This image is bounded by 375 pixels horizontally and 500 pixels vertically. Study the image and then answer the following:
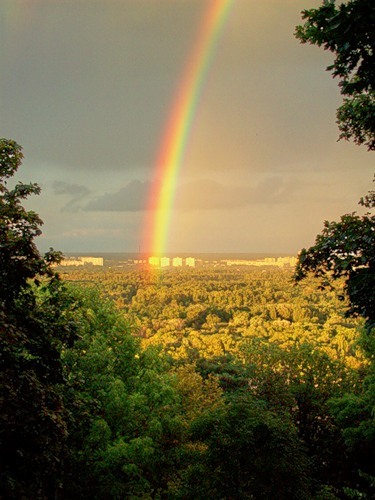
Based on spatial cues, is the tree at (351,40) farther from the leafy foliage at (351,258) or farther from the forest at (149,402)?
the leafy foliage at (351,258)

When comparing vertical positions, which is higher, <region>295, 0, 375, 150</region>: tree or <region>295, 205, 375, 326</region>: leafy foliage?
<region>295, 0, 375, 150</region>: tree

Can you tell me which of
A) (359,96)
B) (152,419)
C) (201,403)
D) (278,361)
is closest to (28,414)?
(152,419)

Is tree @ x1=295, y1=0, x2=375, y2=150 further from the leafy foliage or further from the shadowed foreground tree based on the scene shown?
the leafy foliage

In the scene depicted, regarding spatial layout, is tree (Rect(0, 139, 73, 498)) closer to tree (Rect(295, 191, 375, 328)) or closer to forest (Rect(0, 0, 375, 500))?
forest (Rect(0, 0, 375, 500))

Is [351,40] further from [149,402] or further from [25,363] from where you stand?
[149,402]

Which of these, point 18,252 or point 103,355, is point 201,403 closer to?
point 103,355

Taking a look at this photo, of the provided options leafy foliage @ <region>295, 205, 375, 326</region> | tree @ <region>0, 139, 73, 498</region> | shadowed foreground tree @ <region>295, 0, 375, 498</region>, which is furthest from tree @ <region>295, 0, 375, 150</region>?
tree @ <region>0, 139, 73, 498</region>

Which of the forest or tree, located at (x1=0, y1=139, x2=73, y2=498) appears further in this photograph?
the forest

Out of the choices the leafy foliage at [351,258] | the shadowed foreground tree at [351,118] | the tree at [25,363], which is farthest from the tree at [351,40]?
the tree at [25,363]
